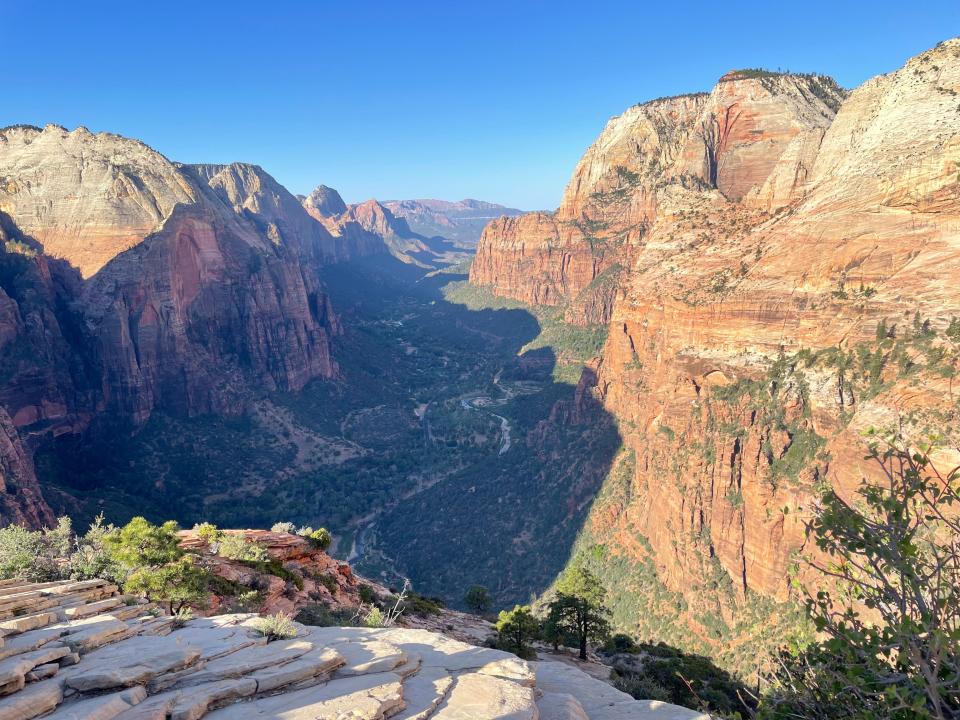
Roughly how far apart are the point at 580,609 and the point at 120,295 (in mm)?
88157

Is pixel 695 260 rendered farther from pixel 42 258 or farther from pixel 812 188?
pixel 42 258

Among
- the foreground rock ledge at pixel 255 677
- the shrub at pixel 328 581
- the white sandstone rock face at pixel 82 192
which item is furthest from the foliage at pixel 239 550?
the white sandstone rock face at pixel 82 192

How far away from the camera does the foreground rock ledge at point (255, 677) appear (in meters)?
11.3

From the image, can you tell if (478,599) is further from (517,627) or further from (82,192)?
(82,192)

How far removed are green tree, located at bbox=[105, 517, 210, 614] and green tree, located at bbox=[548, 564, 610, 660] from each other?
23275 millimetres

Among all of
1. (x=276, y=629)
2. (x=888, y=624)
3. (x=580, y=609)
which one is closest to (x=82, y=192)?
(x=276, y=629)

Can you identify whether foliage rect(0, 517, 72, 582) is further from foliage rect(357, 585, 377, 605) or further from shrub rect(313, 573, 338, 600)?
foliage rect(357, 585, 377, 605)

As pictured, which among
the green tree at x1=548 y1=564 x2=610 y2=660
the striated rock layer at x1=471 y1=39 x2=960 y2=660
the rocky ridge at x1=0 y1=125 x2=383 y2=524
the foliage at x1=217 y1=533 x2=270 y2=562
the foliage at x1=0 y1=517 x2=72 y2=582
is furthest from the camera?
the rocky ridge at x1=0 y1=125 x2=383 y2=524

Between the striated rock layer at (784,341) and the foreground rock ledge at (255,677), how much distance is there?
26.2 m

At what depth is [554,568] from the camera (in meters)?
60.0

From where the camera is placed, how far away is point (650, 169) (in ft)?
479

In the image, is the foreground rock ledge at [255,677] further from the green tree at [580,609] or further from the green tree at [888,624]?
the green tree at [580,609]

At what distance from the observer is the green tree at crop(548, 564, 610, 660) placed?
3550 cm

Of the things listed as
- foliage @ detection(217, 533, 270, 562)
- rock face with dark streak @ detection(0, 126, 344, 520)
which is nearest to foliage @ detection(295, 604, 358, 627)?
foliage @ detection(217, 533, 270, 562)
